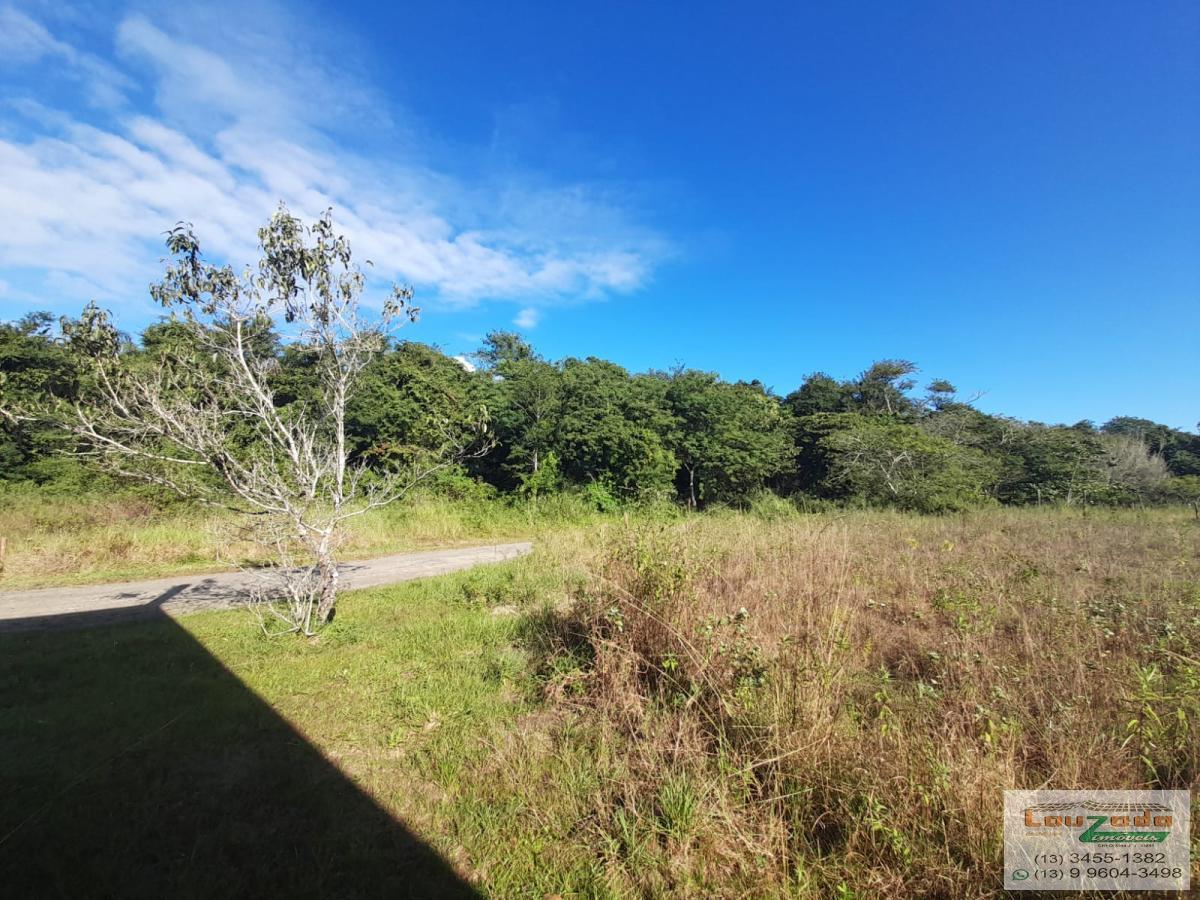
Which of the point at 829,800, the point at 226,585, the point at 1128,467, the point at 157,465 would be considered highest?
the point at 1128,467

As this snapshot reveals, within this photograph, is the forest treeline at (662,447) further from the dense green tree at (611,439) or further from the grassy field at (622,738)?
the grassy field at (622,738)

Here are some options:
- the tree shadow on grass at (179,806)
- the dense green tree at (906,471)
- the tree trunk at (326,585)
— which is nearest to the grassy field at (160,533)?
the tree trunk at (326,585)

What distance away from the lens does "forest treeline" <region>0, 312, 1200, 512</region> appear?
16.4 meters

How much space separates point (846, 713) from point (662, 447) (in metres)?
17.2

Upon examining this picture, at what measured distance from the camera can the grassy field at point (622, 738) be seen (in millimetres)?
2184

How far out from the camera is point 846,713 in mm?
2850

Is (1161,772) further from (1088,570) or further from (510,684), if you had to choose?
(1088,570)

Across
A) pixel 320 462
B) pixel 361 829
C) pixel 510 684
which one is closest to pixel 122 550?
pixel 320 462

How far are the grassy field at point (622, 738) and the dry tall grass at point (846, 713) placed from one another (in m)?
0.02

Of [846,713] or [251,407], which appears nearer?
[846,713]

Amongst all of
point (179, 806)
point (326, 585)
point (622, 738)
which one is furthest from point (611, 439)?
point (179, 806)

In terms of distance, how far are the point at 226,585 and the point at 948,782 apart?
9.90 m

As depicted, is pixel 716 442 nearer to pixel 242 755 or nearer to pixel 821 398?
pixel 821 398

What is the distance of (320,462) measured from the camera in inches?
227
